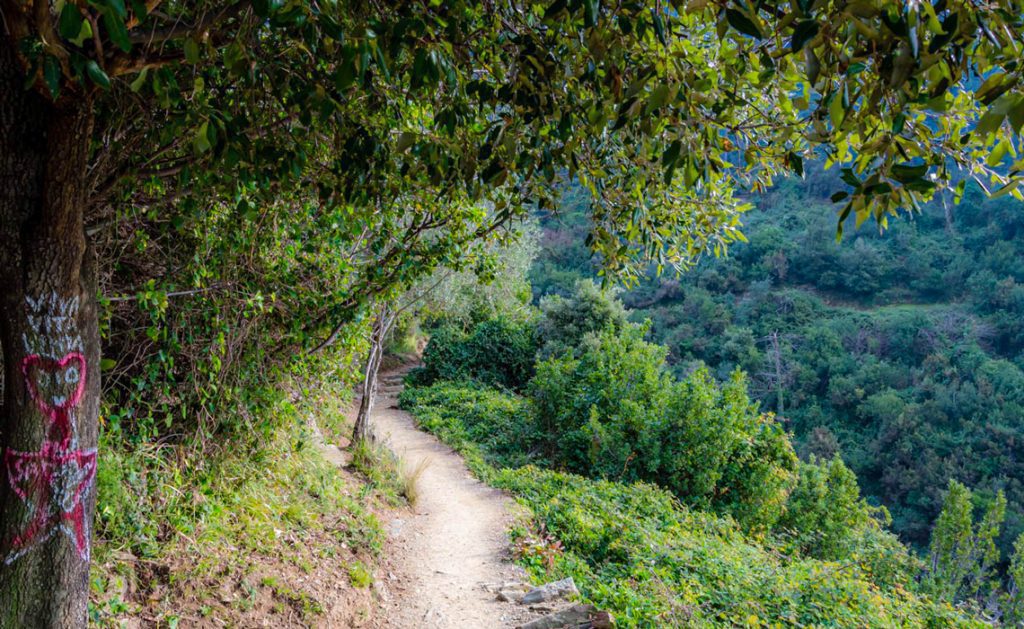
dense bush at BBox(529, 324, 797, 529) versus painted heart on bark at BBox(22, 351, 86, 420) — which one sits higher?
painted heart on bark at BBox(22, 351, 86, 420)

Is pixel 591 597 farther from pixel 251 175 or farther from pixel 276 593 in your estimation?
pixel 251 175

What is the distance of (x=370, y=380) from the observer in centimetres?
930

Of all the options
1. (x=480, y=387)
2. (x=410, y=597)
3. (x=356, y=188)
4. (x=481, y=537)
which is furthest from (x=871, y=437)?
(x=356, y=188)

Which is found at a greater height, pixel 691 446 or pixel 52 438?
pixel 52 438

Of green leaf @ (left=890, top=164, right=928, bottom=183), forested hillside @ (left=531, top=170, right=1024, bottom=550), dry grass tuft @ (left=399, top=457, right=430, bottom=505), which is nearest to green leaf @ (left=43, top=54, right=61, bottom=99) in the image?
green leaf @ (left=890, top=164, right=928, bottom=183)

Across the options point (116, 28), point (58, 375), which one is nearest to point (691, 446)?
point (58, 375)

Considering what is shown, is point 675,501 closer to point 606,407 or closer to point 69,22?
point 606,407

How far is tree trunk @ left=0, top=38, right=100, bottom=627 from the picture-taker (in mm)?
2369

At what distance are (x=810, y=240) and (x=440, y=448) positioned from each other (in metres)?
36.8

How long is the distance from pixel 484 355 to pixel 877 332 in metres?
25.0

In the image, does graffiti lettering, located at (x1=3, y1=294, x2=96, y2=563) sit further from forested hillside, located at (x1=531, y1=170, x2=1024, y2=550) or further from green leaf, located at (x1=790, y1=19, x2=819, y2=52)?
forested hillside, located at (x1=531, y1=170, x2=1024, y2=550)

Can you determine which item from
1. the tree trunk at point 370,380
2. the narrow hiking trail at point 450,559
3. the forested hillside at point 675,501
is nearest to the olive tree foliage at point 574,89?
the narrow hiking trail at point 450,559

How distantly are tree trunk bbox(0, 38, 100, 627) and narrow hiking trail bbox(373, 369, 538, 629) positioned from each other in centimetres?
310

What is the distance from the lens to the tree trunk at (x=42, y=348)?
2.37 meters
